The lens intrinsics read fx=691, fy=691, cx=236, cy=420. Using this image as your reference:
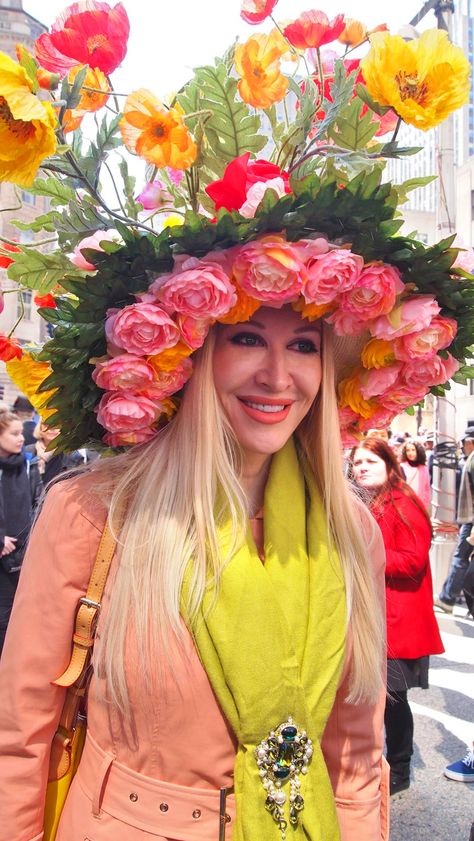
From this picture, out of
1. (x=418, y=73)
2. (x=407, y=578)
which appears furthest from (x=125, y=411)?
(x=407, y=578)

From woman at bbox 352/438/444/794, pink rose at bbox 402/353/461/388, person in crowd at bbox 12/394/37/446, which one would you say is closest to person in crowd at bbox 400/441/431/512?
woman at bbox 352/438/444/794

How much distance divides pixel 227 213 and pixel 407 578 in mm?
2724

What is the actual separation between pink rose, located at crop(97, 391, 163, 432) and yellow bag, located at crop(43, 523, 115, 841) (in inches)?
8.7

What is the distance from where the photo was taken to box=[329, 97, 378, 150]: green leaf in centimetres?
140

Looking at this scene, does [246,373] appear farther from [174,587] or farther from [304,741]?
[304,741]

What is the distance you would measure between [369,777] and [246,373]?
986 mm

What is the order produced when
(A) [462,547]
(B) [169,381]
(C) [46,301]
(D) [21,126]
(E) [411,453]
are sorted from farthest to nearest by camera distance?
(E) [411,453], (A) [462,547], (C) [46,301], (B) [169,381], (D) [21,126]

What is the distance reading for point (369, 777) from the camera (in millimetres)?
1615

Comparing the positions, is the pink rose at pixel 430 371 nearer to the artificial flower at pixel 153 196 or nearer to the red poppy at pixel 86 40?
the artificial flower at pixel 153 196

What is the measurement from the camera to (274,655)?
4.64ft

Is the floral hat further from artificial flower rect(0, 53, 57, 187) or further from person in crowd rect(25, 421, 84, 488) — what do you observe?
person in crowd rect(25, 421, 84, 488)

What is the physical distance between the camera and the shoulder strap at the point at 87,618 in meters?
1.41

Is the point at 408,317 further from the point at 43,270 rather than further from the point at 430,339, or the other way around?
the point at 43,270

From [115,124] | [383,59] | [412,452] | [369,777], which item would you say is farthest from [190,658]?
[412,452]
